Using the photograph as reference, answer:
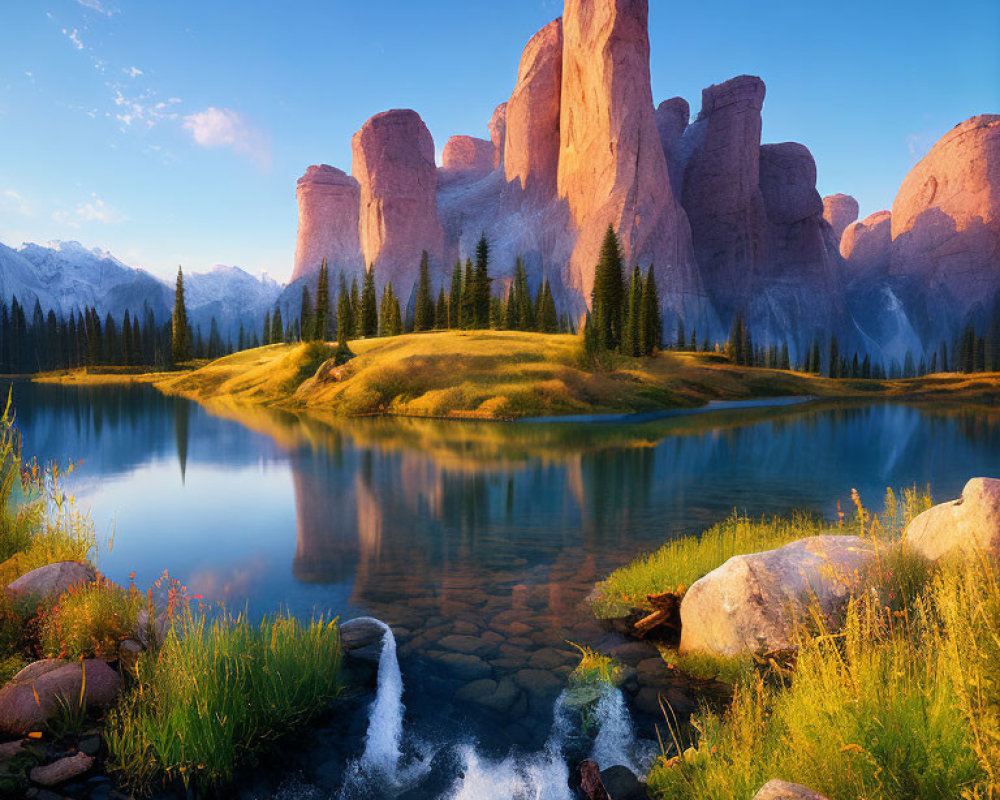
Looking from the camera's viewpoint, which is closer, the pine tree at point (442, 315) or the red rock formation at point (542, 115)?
the pine tree at point (442, 315)

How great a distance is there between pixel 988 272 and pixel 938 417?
12574 centimetres

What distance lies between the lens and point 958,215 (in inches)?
6083

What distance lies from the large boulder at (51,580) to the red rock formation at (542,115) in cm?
14313

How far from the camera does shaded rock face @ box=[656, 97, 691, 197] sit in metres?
155

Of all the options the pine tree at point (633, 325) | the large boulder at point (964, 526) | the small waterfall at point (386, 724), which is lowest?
the small waterfall at point (386, 724)

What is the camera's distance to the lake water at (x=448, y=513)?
27.4 ft

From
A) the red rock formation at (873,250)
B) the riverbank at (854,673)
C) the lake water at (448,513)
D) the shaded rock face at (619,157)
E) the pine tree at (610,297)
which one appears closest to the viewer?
the riverbank at (854,673)

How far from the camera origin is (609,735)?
721cm

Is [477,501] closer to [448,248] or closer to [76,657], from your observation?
[76,657]

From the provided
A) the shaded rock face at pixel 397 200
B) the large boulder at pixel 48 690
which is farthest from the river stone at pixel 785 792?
the shaded rock face at pixel 397 200

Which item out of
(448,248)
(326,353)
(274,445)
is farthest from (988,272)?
(274,445)

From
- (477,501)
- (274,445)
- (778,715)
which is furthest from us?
(274,445)

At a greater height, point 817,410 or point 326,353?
point 326,353

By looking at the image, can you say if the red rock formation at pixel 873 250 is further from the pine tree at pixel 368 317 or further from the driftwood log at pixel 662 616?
the driftwood log at pixel 662 616
